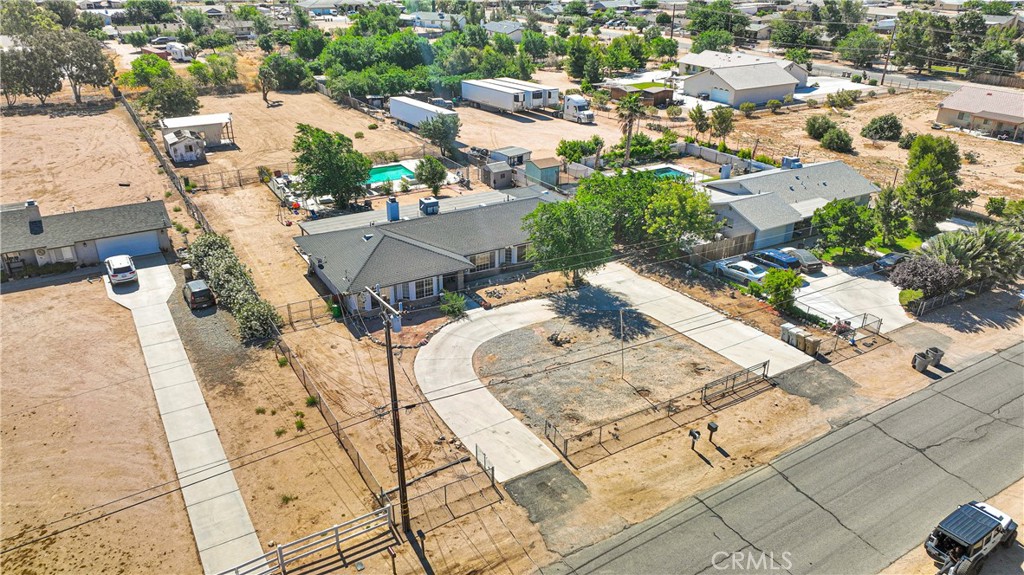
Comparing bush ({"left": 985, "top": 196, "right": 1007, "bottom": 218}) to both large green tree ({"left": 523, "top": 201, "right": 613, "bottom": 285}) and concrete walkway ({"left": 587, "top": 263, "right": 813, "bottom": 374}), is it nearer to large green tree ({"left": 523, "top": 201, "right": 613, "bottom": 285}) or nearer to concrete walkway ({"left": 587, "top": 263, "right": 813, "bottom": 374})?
concrete walkway ({"left": 587, "top": 263, "right": 813, "bottom": 374})

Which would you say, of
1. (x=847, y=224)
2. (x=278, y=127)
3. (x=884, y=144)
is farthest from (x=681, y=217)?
(x=278, y=127)

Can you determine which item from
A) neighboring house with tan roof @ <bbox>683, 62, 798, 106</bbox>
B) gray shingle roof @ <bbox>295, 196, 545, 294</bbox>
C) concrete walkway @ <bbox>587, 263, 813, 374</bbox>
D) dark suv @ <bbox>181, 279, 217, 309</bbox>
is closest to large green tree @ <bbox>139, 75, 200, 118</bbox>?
gray shingle roof @ <bbox>295, 196, 545, 294</bbox>

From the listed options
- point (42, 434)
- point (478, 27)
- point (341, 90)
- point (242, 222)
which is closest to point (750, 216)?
point (242, 222)

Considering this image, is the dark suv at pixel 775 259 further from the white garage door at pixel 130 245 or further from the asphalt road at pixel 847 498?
the white garage door at pixel 130 245

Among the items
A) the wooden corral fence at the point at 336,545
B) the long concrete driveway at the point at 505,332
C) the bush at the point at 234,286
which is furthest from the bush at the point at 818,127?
the wooden corral fence at the point at 336,545

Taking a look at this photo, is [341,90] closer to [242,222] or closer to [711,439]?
[242,222]
